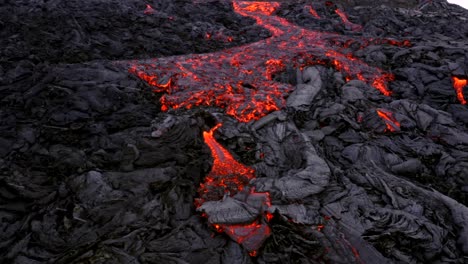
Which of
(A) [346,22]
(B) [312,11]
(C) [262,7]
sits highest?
(B) [312,11]

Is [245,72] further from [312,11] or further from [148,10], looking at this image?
[312,11]

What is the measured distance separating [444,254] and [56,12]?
860 inches

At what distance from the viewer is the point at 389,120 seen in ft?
35.4

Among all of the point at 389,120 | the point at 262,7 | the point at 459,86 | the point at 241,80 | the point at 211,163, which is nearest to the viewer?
the point at 211,163

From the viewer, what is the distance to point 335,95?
12477mm

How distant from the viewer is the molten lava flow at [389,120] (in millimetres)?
10500

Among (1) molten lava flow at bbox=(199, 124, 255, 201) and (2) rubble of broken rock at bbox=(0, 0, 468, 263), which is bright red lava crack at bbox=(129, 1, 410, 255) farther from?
(2) rubble of broken rock at bbox=(0, 0, 468, 263)

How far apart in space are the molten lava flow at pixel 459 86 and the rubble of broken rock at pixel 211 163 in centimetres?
15

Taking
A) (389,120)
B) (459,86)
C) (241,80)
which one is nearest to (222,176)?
(241,80)

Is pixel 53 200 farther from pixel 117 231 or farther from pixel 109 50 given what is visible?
pixel 109 50

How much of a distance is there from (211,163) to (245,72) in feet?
24.5

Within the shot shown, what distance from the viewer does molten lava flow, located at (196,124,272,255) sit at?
20.5ft

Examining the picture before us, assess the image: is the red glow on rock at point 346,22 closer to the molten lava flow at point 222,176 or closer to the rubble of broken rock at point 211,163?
the rubble of broken rock at point 211,163

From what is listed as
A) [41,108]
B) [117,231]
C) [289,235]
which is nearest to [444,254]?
[289,235]
